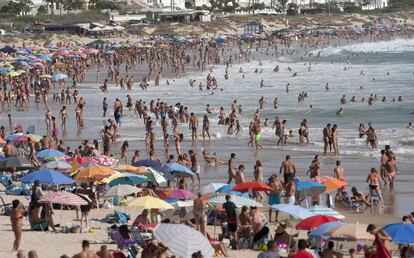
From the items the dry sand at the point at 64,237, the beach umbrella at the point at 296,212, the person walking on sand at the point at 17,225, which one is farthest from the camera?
the beach umbrella at the point at 296,212

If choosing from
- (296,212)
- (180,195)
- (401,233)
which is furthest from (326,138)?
(401,233)

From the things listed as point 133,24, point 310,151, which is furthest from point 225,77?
point 133,24

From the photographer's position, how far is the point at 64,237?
583 inches

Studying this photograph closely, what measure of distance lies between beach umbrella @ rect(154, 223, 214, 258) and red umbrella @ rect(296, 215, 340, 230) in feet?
7.10

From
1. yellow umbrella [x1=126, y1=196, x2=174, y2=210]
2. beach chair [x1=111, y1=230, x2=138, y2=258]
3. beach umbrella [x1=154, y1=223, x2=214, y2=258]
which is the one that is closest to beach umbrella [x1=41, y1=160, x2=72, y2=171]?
yellow umbrella [x1=126, y1=196, x2=174, y2=210]

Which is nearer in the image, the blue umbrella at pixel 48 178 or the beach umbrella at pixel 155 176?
the blue umbrella at pixel 48 178

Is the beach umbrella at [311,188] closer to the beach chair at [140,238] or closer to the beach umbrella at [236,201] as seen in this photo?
the beach umbrella at [236,201]

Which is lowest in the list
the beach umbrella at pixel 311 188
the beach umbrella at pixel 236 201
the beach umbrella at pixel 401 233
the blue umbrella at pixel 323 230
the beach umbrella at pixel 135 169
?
the beach umbrella at pixel 311 188

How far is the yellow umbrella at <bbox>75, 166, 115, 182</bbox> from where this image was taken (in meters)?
17.6

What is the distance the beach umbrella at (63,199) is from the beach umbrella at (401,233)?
5.17 metres

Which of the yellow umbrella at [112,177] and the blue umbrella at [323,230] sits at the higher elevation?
the blue umbrella at [323,230]

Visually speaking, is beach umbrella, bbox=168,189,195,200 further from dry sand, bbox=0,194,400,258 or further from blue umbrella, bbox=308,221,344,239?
blue umbrella, bbox=308,221,344,239

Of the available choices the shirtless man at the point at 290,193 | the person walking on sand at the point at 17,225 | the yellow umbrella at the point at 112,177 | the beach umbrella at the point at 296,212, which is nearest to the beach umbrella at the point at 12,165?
the yellow umbrella at the point at 112,177

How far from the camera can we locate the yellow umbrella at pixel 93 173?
17.6 meters
